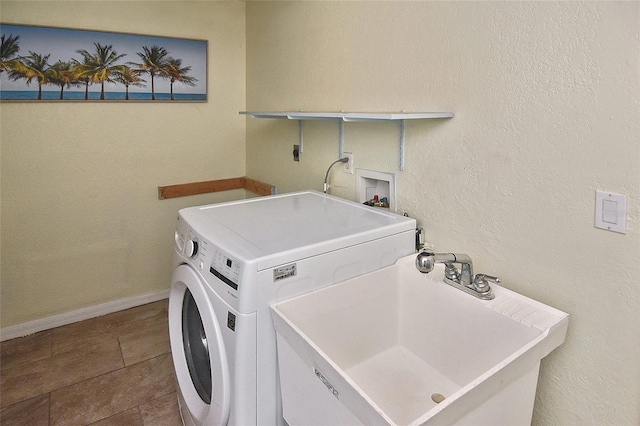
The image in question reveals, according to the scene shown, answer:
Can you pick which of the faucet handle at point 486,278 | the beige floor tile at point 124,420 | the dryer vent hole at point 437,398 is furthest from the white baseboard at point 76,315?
the faucet handle at point 486,278

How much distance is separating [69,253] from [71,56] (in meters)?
1.22

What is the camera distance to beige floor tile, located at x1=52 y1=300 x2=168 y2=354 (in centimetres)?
234

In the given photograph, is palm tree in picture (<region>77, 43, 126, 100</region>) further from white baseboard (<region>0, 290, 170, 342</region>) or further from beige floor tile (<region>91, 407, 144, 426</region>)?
beige floor tile (<region>91, 407, 144, 426</region>)

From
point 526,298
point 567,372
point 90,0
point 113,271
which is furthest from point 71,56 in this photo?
point 567,372

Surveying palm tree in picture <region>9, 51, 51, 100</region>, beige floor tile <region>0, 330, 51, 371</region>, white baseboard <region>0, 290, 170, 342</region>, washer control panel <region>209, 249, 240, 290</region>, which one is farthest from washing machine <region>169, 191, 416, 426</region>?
palm tree in picture <region>9, 51, 51, 100</region>

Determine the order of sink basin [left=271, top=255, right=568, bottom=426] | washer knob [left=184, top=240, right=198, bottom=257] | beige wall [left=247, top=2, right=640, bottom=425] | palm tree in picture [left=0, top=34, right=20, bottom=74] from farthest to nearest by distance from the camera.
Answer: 1. palm tree in picture [left=0, top=34, right=20, bottom=74]
2. washer knob [left=184, top=240, right=198, bottom=257]
3. beige wall [left=247, top=2, right=640, bottom=425]
4. sink basin [left=271, top=255, right=568, bottom=426]

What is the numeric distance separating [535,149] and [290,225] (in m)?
0.84

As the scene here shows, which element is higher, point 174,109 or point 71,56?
point 71,56

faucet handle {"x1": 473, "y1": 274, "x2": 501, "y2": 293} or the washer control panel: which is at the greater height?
the washer control panel

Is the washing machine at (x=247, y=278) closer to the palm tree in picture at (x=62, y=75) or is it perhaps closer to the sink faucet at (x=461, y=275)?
the sink faucet at (x=461, y=275)

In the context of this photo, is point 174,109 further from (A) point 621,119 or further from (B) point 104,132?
(A) point 621,119

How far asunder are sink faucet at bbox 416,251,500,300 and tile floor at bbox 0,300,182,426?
4.52 ft

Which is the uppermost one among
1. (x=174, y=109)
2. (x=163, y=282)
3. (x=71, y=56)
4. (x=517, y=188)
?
(x=71, y=56)

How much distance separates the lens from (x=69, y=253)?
8.13 ft
